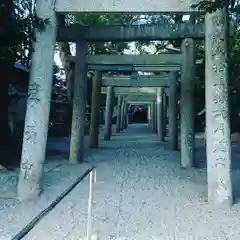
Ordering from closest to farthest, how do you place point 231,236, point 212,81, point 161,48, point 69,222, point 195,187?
point 231,236
point 69,222
point 212,81
point 195,187
point 161,48

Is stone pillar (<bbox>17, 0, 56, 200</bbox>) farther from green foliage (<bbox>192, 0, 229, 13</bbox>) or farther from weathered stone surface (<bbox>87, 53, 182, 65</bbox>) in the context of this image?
weathered stone surface (<bbox>87, 53, 182, 65</bbox>)

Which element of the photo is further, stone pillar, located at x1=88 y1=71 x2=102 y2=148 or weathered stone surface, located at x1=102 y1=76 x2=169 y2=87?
weathered stone surface, located at x1=102 y1=76 x2=169 y2=87

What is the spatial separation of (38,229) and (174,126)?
31.4 feet

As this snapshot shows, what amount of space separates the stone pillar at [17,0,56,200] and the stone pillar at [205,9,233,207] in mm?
2421

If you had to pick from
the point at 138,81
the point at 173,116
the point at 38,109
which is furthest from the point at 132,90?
the point at 38,109

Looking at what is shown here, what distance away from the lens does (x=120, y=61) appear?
10.3m

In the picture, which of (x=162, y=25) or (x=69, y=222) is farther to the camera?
(x=162, y=25)

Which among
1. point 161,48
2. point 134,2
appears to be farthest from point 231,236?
point 161,48

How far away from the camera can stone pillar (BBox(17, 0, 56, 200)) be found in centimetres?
605

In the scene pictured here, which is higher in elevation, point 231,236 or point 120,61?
point 120,61

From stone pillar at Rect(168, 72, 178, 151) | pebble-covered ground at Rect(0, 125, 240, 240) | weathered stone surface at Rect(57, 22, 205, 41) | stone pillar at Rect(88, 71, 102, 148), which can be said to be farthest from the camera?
stone pillar at Rect(88, 71, 102, 148)

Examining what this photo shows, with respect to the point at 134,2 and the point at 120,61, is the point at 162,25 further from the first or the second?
the point at 134,2

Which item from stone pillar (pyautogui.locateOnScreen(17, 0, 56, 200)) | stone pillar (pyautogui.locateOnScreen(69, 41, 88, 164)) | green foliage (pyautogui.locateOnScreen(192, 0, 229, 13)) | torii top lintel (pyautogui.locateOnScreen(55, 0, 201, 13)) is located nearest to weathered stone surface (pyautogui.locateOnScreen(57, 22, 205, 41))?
stone pillar (pyautogui.locateOnScreen(69, 41, 88, 164))

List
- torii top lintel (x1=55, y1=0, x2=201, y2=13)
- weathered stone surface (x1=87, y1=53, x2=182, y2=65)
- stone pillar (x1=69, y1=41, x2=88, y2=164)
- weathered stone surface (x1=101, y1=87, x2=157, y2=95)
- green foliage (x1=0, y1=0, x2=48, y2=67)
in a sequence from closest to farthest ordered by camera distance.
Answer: green foliage (x1=0, y1=0, x2=48, y2=67), torii top lintel (x1=55, y1=0, x2=201, y2=13), weathered stone surface (x1=87, y1=53, x2=182, y2=65), stone pillar (x1=69, y1=41, x2=88, y2=164), weathered stone surface (x1=101, y1=87, x2=157, y2=95)
